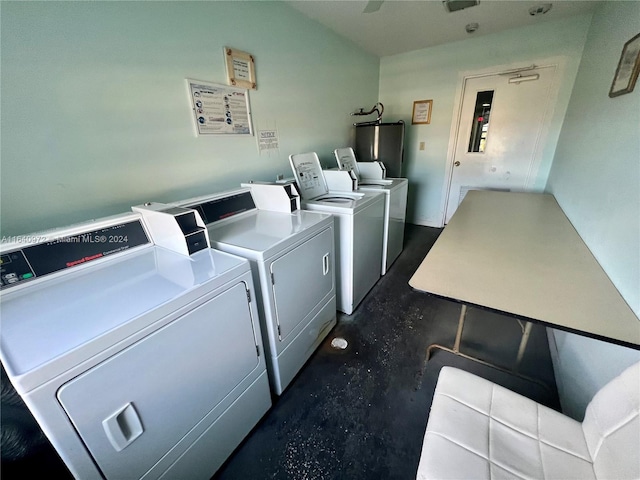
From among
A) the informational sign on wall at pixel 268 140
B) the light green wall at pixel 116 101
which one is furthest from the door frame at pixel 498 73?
the informational sign on wall at pixel 268 140

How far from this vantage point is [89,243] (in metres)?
1.09

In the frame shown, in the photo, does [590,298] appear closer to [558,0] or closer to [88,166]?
[88,166]

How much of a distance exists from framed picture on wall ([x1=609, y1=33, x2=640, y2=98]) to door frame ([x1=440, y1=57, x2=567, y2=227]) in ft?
5.62

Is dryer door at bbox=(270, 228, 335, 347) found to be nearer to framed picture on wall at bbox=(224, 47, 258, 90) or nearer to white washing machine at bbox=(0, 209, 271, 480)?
white washing machine at bbox=(0, 209, 271, 480)

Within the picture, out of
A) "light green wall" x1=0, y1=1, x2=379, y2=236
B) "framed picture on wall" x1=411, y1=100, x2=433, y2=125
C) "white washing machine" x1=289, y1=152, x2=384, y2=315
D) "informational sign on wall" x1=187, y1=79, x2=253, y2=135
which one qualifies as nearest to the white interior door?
"framed picture on wall" x1=411, y1=100, x2=433, y2=125

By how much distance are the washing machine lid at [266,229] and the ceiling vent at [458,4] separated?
90.7 inches

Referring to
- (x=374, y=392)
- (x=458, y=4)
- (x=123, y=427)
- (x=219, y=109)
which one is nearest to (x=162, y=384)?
(x=123, y=427)

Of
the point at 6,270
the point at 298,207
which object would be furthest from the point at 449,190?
the point at 6,270

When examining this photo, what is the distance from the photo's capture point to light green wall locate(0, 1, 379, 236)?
1.07m

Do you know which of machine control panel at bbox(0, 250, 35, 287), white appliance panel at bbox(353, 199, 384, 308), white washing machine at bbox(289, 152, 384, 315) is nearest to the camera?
machine control panel at bbox(0, 250, 35, 287)

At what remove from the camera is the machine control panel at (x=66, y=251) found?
0.92m

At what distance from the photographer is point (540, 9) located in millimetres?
2500

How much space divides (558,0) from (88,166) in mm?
3953

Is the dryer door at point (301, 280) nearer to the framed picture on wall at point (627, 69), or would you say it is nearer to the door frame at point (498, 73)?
the framed picture on wall at point (627, 69)
